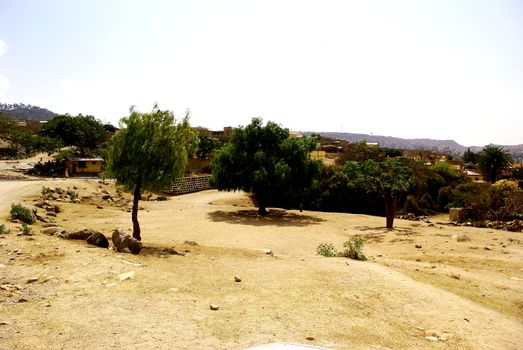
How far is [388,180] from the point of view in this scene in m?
23.1

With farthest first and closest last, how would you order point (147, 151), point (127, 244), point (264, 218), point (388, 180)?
1. point (264, 218)
2. point (388, 180)
3. point (147, 151)
4. point (127, 244)

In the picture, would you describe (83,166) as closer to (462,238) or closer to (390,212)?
(390,212)

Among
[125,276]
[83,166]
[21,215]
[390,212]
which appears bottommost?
[390,212]

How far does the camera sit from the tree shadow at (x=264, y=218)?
81.0 feet

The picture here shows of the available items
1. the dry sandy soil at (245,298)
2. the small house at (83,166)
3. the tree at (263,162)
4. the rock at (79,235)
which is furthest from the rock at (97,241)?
the small house at (83,166)

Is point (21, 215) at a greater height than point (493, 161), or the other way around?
point (493, 161)

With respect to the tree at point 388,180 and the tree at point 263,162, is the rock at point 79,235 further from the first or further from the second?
the tree at point 388,180

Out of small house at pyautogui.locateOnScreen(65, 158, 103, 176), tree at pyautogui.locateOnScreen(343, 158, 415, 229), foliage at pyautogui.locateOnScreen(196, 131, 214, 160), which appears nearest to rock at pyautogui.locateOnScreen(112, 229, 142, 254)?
tree at pyautogui.locateOnScreen(343, 158, 415, 229)

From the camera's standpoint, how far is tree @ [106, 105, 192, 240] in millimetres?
14188

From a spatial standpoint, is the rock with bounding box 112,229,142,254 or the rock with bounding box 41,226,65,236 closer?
the rock with bounding box 112,229,142,254

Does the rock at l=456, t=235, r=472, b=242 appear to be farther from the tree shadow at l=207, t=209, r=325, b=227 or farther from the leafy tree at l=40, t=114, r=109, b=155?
the leafy tree at l=40, t=114, r=109, b=155

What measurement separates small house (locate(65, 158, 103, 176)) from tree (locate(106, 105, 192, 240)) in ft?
113

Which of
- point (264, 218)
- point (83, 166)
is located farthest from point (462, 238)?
point (83, 166)

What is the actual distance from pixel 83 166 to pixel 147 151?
3637 centimetres
